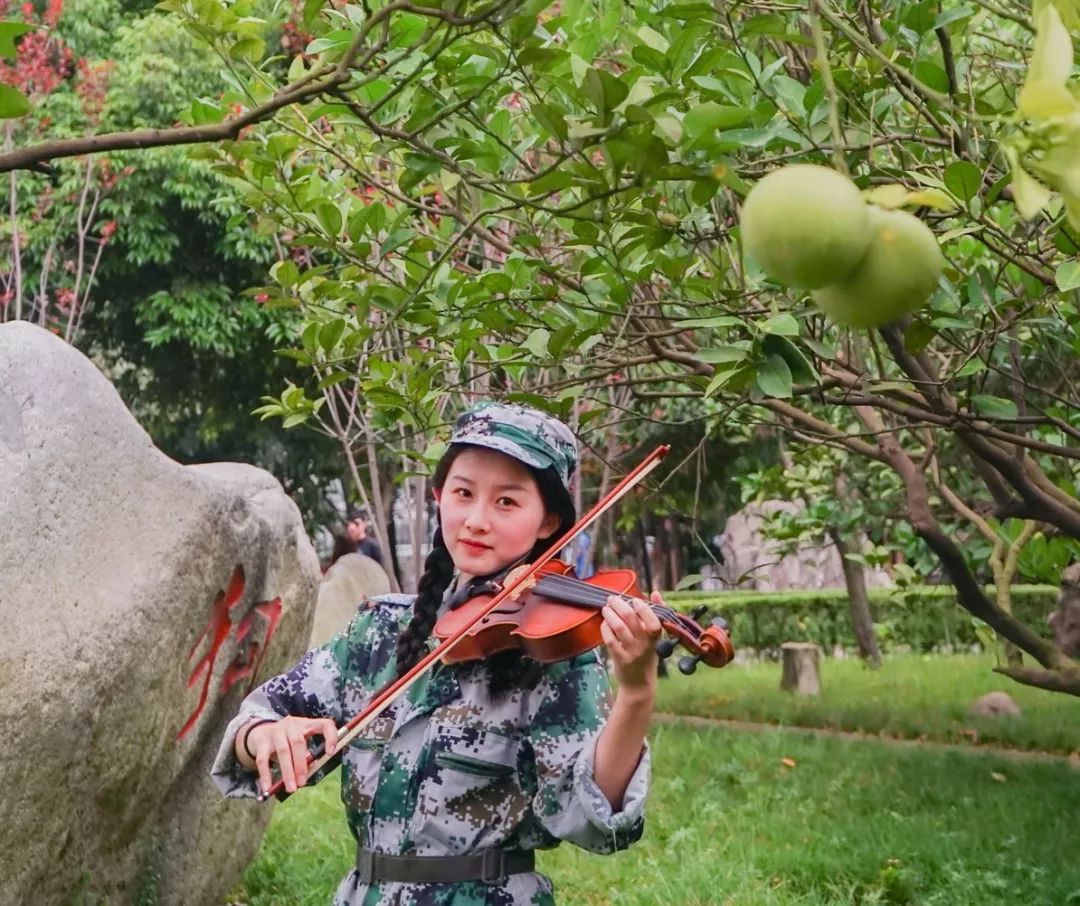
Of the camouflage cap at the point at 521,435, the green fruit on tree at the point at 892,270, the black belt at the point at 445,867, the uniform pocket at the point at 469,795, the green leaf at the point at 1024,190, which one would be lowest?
the black belt at the point at 445,867

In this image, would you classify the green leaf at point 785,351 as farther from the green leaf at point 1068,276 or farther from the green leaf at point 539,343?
the green leaf at point 539,343

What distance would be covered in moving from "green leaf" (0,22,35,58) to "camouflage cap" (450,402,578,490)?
3.02 ft

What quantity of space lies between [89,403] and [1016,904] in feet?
9.96

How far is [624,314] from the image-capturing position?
7.75ft

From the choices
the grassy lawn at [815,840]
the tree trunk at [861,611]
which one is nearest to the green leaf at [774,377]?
the grassy lawn at [815,840]

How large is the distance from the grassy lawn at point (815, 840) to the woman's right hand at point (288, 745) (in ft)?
8.84

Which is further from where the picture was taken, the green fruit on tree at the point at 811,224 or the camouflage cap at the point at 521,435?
the camouflage cap at the point at 521,435

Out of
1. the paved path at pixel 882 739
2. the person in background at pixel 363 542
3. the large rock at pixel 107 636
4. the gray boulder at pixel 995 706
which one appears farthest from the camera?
the person in background at pixel 363 542

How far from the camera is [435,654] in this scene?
1.80m

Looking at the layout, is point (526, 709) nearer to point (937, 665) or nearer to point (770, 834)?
point (770, 834)

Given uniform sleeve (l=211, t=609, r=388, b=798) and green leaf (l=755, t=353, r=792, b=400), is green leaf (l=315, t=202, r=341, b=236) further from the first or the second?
green leaf (l=755, t=353, r=792, b=400)

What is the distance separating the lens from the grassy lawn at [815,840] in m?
4.22

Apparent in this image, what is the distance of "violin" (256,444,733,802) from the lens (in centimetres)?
178

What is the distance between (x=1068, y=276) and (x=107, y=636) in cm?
229
